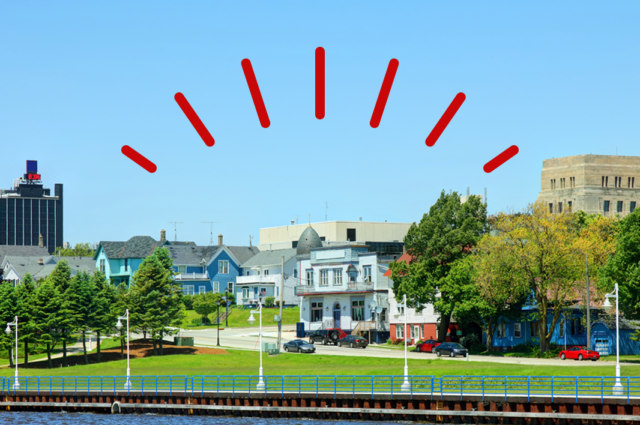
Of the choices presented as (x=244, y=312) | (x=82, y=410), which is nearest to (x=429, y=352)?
(x=82, y=410)

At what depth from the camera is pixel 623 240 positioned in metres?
66.7

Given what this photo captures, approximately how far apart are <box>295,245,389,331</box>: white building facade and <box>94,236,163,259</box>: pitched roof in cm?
3133

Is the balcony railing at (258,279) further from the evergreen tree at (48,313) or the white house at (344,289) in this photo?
the evergreen tree at (48,313)

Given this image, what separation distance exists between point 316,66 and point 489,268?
53220mm

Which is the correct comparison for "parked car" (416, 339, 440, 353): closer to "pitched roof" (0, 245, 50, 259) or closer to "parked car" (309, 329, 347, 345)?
"parked car" (309, 329, 347, 345)

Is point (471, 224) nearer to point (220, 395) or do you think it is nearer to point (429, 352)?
point (429, 352)

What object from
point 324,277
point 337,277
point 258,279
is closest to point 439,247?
point 337,277

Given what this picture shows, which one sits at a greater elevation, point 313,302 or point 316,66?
point 316,66

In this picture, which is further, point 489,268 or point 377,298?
point 377,298

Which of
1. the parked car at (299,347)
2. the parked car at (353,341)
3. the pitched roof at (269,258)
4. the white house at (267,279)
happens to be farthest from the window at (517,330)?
the pitched roof at (269,258)

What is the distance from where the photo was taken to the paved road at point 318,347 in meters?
67.4

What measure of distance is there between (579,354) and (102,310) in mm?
45193

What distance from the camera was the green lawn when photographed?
5866cm

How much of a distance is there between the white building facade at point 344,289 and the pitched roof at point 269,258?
2731cm
